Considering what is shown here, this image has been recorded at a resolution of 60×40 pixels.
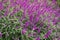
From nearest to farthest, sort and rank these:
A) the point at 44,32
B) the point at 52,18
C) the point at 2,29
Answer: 1. the point at 2,29
2. the point at 44,32
3. the point at 52,18

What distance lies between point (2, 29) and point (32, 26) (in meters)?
0.47

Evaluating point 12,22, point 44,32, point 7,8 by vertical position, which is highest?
point 7,8

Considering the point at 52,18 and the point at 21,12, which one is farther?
the point at 52,18

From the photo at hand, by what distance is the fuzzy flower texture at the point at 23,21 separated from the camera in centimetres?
265

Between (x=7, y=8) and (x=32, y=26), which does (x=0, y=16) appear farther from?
(x=32, y=26)

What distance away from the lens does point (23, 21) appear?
9.13 feet

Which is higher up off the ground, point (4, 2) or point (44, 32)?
point (4, 2)

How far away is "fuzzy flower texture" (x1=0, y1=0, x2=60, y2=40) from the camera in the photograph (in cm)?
265

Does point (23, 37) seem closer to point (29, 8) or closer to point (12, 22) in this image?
point (12, 22)

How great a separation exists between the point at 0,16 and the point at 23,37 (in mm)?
469

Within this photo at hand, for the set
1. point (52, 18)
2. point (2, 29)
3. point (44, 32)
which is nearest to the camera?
point (2, 29)

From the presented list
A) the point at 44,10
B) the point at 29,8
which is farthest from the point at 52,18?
the point at 29,8

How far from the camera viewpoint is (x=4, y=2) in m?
2.91

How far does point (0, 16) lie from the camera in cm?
267
